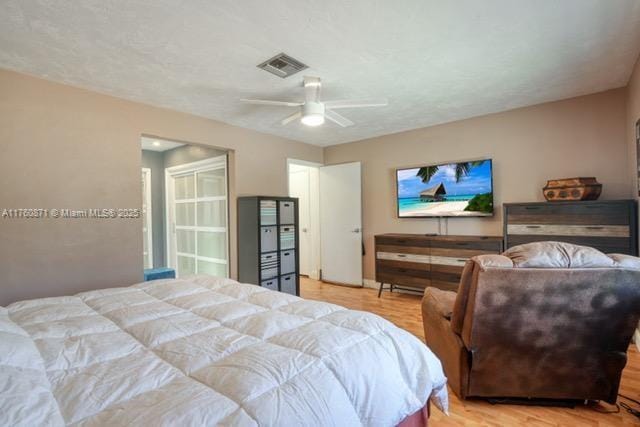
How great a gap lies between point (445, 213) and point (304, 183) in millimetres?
2805

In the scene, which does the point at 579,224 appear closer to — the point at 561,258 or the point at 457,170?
the point at 457,170

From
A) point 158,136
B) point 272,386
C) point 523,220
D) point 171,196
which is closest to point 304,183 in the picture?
point 171,196

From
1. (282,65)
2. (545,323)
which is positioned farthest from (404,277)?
(282,65)

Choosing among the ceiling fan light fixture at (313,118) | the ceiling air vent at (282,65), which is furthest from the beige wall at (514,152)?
the ceiling air vent at (282,65)

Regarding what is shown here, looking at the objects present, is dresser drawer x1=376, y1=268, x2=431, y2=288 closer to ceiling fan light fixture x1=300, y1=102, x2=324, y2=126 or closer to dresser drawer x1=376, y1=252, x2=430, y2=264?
dresser drawer x1=376, y1=252, x2=430, y2=264

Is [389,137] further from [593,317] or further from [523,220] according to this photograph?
[593,317]

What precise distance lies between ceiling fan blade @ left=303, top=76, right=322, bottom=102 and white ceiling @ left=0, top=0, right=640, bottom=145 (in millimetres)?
88

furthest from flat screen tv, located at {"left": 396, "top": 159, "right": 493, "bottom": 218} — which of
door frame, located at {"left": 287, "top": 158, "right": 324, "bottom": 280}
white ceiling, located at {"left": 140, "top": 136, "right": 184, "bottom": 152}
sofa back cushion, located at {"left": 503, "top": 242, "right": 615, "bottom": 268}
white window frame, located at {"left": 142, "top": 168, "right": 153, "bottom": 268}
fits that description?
white window frame, located at {"left": 142, "top": 168, "right": 153, "bottom": 268}

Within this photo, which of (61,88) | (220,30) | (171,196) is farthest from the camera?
(171,196)

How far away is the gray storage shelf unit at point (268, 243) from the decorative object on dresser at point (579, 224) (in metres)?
2.64

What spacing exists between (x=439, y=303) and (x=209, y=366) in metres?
1.70

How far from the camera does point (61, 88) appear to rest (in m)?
2.85

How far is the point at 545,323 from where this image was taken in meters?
1.75

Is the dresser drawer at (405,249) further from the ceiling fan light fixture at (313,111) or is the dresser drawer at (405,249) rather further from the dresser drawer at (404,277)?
the ceiling fan light fixture at (313,111)
